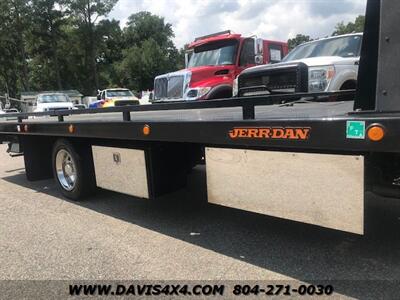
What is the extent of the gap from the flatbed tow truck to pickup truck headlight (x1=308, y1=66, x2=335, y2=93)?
2.71 m

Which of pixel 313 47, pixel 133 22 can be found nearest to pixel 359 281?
pixel 313 47

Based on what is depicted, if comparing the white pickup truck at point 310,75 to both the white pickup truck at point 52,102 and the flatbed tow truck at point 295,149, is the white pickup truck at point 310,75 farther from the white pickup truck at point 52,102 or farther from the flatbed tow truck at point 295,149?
the white pickup truck at point 52,102

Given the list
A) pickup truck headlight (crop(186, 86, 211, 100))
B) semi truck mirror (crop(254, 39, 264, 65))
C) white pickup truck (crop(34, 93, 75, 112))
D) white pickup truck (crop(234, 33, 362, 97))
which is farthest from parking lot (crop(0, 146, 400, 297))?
white pickup truck (crop(34, 93, 75, 112))

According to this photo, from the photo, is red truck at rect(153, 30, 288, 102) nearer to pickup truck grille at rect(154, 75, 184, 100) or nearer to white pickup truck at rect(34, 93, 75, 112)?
pickup truck grille at rect(154, 75, 184, 100)

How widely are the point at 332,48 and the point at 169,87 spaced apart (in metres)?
5.01

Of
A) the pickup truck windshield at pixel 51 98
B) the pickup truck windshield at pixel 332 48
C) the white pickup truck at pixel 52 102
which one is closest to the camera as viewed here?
the pickup truck windshield at pixel 332 48

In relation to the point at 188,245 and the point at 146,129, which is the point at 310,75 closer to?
the point at 146,129

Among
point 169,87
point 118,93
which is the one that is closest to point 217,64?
point 169,87

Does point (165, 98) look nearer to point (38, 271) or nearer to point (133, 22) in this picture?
point (38, 271)

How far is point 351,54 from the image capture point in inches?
296

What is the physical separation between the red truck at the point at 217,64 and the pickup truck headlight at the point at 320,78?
364 centimetres

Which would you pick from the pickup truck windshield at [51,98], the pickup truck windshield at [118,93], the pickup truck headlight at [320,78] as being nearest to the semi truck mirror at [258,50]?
the pickup truck headlight at [320,78]

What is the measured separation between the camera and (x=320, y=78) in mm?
7023

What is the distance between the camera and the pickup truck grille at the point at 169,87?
11.2 m
